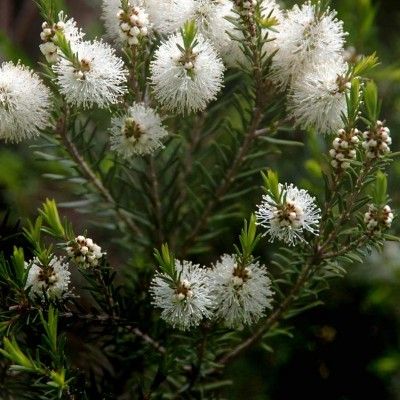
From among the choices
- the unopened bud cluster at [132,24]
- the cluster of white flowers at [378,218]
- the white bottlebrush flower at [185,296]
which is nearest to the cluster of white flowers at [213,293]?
the white bottlebrush flower at [185,296]

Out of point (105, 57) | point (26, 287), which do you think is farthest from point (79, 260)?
point (105, 57)

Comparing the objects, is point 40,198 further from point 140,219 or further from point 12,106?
point 12,106

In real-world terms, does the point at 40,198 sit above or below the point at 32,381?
above

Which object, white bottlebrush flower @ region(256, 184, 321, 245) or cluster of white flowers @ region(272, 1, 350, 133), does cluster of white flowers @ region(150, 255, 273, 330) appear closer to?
white bottlebrush flower @ region(256, 184, 321, 245)

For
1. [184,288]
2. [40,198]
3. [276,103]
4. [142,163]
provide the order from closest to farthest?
[184,288] → [276,103] → [142,163] → [40,198]

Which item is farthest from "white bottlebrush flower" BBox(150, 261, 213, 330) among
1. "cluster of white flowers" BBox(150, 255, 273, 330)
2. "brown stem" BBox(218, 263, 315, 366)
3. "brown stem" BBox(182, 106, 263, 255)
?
"brown stem" BBox(182, 106, 263, 255)

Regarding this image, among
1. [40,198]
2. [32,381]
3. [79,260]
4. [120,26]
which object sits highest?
[120,26]
